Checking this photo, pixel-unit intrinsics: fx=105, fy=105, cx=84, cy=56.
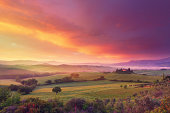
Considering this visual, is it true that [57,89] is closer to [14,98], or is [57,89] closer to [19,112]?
[14,98]

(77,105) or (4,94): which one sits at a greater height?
(4,94)

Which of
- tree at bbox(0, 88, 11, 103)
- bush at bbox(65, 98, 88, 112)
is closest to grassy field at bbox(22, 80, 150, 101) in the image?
bush at bbox(65, 98, 88, 112)

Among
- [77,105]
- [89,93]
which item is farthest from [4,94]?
[89,93]

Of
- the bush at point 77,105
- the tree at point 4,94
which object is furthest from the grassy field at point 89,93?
the tree at point 4,94

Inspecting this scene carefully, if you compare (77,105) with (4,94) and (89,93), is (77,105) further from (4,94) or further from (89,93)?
(89,93)

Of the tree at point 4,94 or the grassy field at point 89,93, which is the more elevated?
the tree at point 4,94

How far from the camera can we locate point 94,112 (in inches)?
349

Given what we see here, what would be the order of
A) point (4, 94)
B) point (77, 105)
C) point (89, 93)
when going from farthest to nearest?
point (89, 93), point (4, 94), point (77, 105)

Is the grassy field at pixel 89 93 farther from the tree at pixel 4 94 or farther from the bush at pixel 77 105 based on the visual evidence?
the tree at pixel 4 94

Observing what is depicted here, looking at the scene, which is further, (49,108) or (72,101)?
(72,101)

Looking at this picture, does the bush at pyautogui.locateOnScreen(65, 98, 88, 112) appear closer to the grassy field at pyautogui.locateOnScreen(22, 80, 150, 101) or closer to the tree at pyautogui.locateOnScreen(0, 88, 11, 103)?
the grassy field at pyautogui.locateOnScreen(22, 80, 150, 101)

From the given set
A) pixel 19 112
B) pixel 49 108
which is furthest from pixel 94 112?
pixel 19 112

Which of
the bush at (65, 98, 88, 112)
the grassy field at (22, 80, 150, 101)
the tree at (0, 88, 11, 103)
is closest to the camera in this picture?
the bush at (65, 98, 88, 112)

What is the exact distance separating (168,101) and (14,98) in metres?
13.2
